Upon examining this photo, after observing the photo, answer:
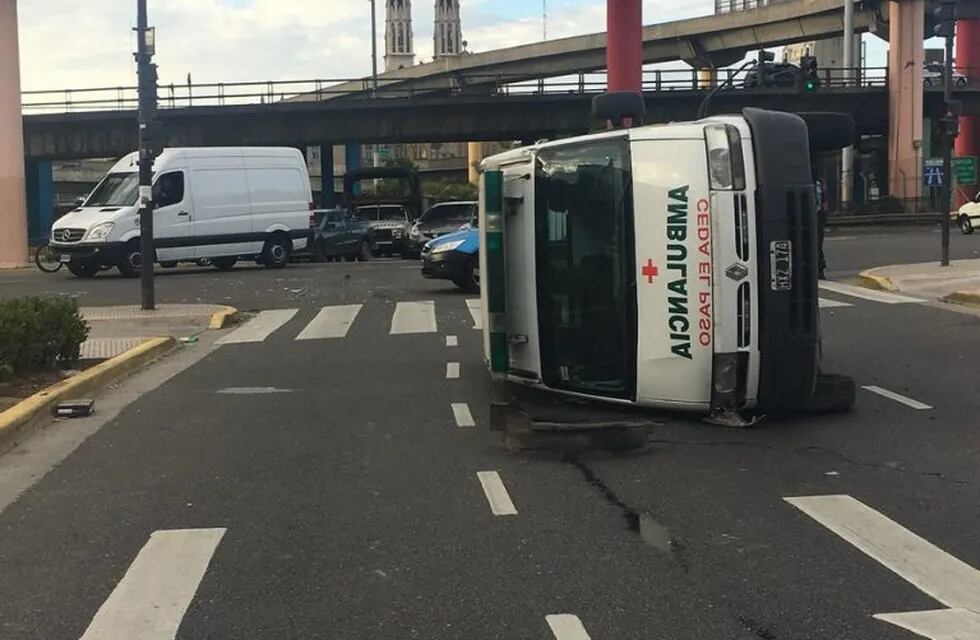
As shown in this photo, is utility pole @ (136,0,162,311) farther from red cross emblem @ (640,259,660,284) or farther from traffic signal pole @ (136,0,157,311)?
red cross emblem @ (640,259,660,284)

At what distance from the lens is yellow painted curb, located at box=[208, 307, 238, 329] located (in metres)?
16.4

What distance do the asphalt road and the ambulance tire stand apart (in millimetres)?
157

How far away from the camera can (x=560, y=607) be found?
188 inches

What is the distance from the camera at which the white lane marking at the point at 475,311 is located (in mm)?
15373

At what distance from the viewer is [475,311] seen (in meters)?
17.0

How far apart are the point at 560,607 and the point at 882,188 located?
5986cm

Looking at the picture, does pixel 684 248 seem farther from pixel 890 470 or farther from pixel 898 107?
pixel 898 107

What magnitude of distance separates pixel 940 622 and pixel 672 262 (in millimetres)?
3908

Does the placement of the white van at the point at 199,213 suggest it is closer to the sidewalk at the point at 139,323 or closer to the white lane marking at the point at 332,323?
the sidewalk at the point at 139,323

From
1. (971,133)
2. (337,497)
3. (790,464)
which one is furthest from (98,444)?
(971,133)

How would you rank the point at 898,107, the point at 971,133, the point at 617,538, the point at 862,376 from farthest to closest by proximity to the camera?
1. the point at 971,133
2. the point at 898,107
3. the point at 862,376
4. the point at 617,538

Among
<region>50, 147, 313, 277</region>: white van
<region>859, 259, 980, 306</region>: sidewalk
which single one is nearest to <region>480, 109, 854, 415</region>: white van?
<region>859, 259, 980, 306</region>: sidewalk

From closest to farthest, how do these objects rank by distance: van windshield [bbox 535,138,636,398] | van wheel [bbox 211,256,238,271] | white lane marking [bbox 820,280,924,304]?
van windshield [bbox 535,138,636,398], white lane marking [bbox 820,280,924,304], van wheel [bbox 211,256,238,271]

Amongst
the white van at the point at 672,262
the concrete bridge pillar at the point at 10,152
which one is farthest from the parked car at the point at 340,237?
the white van at the point at 672,262
